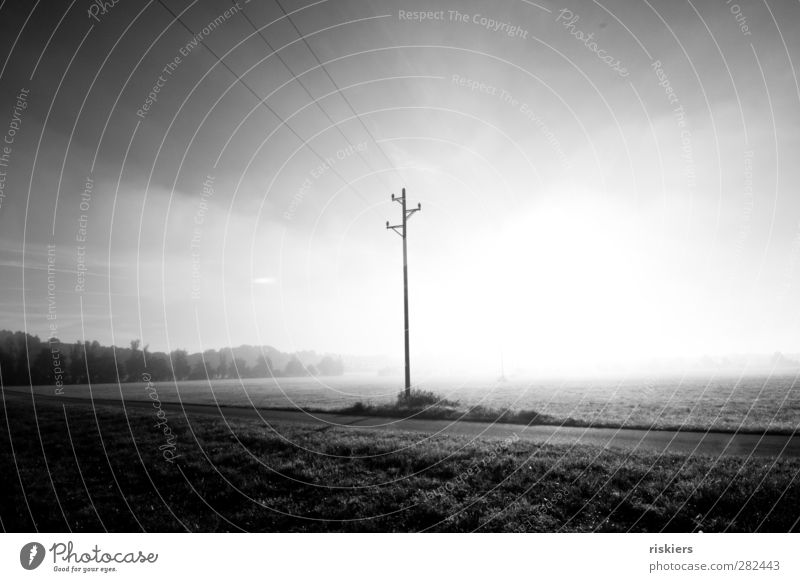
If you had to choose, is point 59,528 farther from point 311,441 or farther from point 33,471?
point 311,441

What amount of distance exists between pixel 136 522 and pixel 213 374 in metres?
138

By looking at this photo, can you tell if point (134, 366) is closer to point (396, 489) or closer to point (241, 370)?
point (241, 370)

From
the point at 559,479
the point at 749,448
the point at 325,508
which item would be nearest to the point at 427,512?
the point at 325,508

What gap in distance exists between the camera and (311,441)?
11656 mm

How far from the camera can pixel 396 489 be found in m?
7.31

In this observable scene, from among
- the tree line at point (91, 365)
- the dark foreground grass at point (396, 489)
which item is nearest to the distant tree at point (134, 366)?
the tree line at point (91, 365)

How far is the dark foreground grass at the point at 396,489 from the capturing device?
237 inches

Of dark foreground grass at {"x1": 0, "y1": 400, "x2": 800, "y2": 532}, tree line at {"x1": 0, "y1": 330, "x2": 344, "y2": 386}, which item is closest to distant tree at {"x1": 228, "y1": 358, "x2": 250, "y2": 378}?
tree line at {"x1": 0, "y1": 330, "x2": 344, "y2": 386}

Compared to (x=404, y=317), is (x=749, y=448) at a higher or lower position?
lower
